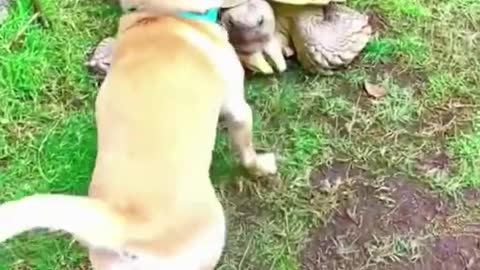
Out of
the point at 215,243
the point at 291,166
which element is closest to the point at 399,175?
the point at 291,166

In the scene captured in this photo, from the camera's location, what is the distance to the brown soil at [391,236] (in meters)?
2.58

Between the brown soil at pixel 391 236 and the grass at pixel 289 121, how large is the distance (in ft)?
0.06

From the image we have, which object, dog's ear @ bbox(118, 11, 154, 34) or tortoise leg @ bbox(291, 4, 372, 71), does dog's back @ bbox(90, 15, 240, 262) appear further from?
tortoise leg @ bbox(291, 4, 372, 71)

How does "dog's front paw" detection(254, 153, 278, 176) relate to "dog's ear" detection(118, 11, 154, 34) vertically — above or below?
below

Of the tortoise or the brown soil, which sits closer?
the brown soil

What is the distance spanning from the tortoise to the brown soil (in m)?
0.42

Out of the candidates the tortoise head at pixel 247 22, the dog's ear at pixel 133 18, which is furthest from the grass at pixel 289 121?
the dog's ear at pixel 133 18

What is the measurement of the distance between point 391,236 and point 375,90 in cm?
47

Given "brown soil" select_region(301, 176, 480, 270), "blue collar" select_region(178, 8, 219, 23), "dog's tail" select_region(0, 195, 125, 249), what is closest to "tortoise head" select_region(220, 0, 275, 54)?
"blue collar" select_region(178, 8, 219, 23)

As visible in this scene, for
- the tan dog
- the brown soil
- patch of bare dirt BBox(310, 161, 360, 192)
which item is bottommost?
the brown soil

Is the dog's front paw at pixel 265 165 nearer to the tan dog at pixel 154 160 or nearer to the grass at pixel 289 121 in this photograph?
the grass at pixel 289 121

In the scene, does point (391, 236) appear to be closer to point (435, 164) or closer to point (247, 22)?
point (435, 164)

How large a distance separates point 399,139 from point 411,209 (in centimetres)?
23

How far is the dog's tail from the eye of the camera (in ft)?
5.95
